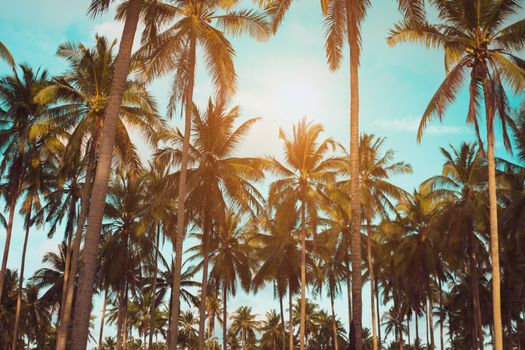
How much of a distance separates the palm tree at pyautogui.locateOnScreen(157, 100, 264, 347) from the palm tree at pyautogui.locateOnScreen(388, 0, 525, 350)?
28.2ft

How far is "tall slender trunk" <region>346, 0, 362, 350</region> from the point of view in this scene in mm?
13516

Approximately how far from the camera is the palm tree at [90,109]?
22.9 metres

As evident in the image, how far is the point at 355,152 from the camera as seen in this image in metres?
14.8

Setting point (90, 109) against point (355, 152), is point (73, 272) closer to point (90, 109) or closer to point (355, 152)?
point (90, 109)

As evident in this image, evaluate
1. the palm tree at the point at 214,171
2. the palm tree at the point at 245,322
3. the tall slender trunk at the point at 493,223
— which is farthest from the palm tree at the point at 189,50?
the palm tree at the point at 245,322

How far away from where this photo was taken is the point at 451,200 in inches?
1220

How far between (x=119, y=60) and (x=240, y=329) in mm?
67882

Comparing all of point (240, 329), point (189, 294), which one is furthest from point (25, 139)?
point (240, 329)

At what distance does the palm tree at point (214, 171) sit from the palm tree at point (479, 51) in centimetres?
858

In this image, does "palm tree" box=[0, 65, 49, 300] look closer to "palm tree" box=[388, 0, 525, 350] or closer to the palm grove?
the palm grove

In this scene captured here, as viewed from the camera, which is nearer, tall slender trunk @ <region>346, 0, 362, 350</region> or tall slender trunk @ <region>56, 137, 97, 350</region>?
tall slender trunk @ <region>346, 0, 362, 350</region>

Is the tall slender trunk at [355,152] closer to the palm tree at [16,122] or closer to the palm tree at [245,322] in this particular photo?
the palm tree at [16,122]

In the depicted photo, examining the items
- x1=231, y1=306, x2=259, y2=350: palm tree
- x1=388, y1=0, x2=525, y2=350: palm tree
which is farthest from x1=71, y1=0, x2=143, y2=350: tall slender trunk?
x1=231, y1=306, x2=259, y2=350: palm tree

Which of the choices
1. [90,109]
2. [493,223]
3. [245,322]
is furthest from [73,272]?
[245,322]
